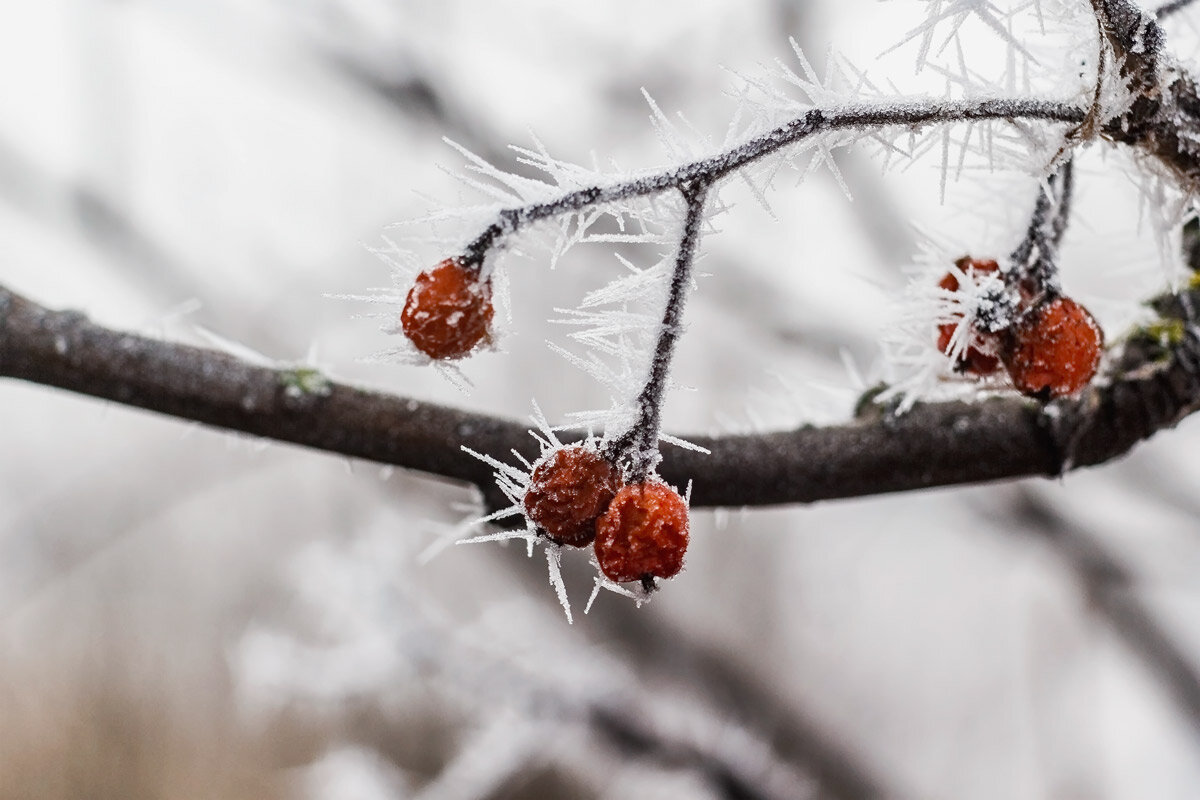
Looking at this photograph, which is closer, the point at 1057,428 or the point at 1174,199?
the point at 1174,199

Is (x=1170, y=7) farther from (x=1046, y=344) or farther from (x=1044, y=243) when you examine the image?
(x=1046, y=344)

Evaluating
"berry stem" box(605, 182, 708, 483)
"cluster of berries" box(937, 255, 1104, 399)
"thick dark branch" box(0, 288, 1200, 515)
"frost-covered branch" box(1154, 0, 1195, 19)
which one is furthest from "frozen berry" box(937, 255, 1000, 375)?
"berry stem" box(605, 182, 708, 483)

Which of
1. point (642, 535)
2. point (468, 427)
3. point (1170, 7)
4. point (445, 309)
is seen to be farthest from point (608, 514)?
point (1170, 7)

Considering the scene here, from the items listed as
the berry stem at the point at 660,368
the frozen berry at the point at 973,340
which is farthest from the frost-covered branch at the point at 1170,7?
the berry stem at the point at 660,368

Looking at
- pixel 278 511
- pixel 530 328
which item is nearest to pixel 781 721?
pixel 530 328

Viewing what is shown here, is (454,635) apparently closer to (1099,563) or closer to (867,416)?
(1099,563)

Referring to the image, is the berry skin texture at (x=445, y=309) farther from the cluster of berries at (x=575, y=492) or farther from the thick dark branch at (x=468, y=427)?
the thick dark branch at (x=468, y=427)
